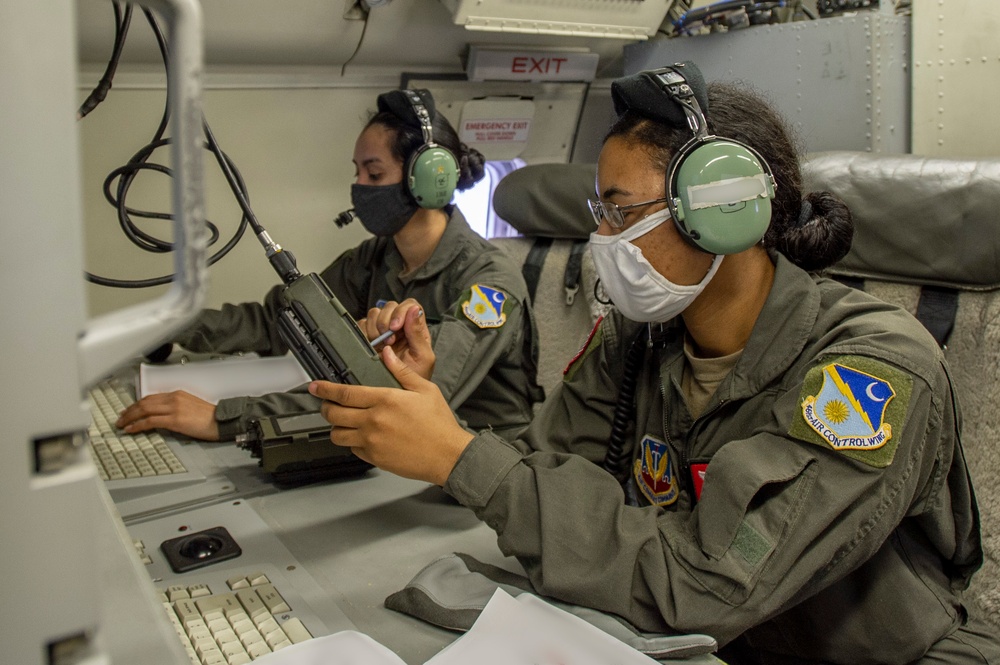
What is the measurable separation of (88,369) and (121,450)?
116 cm

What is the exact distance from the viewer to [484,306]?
1744 millimetres

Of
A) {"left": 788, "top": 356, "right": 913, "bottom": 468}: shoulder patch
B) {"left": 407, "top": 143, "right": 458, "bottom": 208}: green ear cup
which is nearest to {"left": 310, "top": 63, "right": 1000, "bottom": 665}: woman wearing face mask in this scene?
{"left": 788, "top": 356, "right": 913, "bottom": 468}: shoulder patch

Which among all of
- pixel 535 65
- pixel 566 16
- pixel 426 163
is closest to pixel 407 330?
pixel 426 163

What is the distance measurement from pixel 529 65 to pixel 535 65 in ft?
0.10

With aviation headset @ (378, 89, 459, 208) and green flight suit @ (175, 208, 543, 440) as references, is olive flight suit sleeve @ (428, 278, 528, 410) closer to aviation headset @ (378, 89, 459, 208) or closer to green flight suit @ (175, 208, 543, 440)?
green flight suit @ (175, 208, 543, 440)

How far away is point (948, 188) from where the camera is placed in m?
1.36

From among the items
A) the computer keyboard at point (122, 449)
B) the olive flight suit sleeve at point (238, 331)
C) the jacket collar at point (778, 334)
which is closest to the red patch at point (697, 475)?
the jacket collar at point (778, 334)

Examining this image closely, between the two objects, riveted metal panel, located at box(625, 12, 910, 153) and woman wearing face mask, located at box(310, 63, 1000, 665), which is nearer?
woman wearing face mask, located at box(310, 63, 1000, 665)

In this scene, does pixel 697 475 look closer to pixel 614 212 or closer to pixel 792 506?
pixel 792 506

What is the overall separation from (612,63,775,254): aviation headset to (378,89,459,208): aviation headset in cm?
82

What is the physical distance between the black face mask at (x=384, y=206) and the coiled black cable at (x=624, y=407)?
78 centimetres

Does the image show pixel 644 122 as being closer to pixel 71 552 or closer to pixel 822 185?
pixel 822 185

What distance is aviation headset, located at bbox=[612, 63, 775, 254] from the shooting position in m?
1.05

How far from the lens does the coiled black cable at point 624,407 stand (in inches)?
51.9
